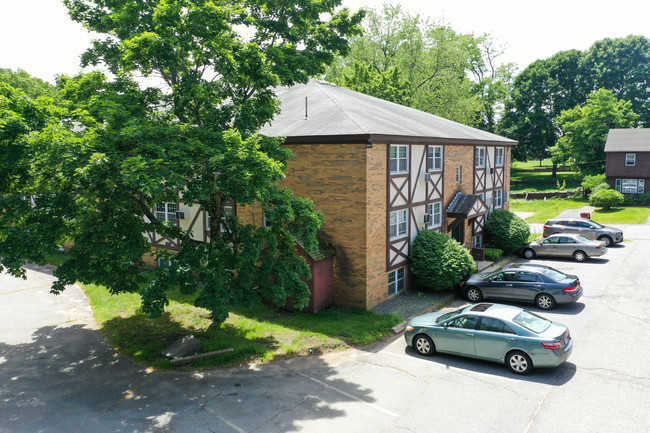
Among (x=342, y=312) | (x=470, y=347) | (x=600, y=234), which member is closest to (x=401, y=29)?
(x=600, y=234)

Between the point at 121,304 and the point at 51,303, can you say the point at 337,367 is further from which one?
the point at 51,303

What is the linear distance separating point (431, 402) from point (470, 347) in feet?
8.53

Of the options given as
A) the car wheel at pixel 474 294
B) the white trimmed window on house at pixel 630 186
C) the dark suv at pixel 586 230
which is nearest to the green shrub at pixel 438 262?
the car wheel at pixel 474 294

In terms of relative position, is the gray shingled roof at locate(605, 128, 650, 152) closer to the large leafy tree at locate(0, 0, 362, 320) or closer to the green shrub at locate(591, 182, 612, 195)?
the green shrub at locate(591, 182, 612, 195)

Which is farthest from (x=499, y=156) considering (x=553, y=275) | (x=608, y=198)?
(x=608, y=198)

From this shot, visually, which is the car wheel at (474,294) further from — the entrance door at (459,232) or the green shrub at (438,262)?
the entrance door at (459,232)

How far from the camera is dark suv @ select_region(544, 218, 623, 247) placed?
97.5ft

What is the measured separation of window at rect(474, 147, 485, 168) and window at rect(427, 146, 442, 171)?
5243 mm

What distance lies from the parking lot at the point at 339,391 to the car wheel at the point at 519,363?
230mm

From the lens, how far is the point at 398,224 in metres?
19.7

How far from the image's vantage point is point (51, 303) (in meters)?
20.0

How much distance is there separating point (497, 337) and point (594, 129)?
54218 millimetres

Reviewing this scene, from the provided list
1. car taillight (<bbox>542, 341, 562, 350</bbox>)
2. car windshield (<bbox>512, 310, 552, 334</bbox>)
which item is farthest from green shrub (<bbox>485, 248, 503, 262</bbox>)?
car taillight (<bbox>542, 341, 562, 350</bbox>)

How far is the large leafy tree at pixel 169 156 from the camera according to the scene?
445 inches
